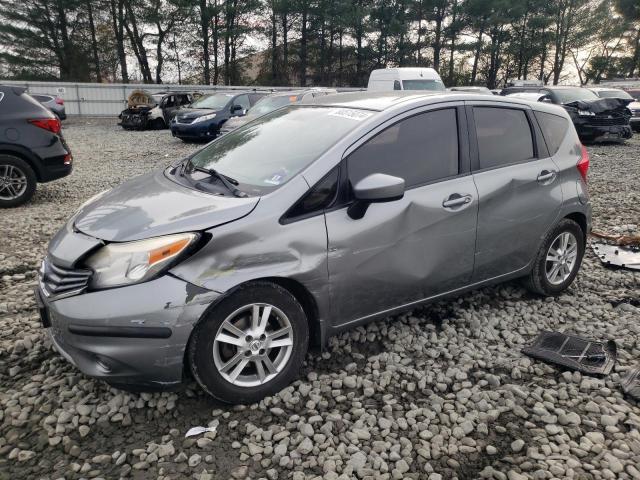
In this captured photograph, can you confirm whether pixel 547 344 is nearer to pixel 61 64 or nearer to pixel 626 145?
pixel 626 145

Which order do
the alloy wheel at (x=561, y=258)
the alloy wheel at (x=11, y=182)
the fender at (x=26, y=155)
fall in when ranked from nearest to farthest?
the alloy wheel at (x=561, y=258) < the fender at (x=26, y=155) < the alloy wheel at (x=11, y=182)

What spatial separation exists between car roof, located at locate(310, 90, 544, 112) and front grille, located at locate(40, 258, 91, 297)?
2.04 meters

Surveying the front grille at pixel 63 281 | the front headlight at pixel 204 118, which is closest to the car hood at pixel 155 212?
the front grille at pixel 63 281

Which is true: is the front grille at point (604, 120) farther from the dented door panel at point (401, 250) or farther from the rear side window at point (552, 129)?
the dented door panel at point (401, 250)

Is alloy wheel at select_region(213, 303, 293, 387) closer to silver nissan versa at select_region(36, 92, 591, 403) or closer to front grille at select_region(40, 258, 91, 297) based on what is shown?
silver nissan versa at select_region(36, 92, 591, 403)

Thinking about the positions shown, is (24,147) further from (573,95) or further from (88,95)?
(88,95)

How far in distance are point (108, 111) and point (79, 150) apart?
51.4ft

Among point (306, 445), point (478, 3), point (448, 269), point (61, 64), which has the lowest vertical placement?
point (306, 445)

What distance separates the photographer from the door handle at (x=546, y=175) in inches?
159

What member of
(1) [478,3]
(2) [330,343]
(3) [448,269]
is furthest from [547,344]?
(1) [478,3]

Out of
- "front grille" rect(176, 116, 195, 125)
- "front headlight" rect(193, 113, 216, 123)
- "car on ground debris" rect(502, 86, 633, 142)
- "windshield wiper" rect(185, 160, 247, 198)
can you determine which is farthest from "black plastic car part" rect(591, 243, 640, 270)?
"front grille" rect(176, 116, 195, 125)

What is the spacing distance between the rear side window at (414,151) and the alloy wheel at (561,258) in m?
1.34

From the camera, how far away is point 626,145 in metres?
15.1

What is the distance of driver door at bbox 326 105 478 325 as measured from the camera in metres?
3.10
